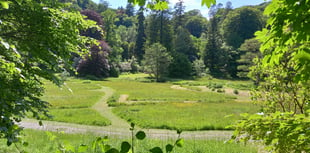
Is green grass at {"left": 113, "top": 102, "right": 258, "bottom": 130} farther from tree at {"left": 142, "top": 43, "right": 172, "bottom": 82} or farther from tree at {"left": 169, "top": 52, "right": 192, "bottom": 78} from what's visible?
tree at {"left": 169, "top": 52, "right": 192, "bottom": 78}

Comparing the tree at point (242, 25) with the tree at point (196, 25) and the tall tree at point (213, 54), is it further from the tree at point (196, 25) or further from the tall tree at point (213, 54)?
the tree at point (196, 25)

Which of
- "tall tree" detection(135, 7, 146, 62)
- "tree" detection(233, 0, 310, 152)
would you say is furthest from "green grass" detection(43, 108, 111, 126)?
"tall tree" detection(135, 7, 146, 62)

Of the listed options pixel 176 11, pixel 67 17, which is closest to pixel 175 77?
pixel 176 11

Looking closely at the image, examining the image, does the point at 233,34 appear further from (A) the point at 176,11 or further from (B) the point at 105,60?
(B) the point at 105,60

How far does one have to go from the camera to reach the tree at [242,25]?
268 ft

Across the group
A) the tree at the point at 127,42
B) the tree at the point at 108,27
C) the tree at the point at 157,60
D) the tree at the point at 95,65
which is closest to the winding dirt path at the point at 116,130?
the tree at the point at 157,60

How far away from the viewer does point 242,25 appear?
8312 cm

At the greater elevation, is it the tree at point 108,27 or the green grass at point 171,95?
the tree at point 108,27

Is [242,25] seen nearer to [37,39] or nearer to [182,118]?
[182,118]

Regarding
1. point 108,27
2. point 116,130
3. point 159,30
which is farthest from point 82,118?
point 108,27

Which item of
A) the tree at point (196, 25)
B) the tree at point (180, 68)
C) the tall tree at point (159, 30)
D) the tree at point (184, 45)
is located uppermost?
the tree at point (196, 25)

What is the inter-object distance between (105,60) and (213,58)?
109ft

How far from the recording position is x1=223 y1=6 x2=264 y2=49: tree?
268 feet

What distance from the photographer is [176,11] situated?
96.4 metres
